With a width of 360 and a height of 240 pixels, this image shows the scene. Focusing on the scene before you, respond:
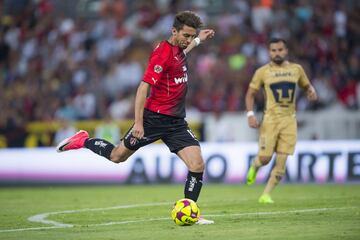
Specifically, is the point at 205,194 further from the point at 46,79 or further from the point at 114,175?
the point at 46,79

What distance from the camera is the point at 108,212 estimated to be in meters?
13.0

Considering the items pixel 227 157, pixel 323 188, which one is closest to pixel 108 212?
pixel 323 188

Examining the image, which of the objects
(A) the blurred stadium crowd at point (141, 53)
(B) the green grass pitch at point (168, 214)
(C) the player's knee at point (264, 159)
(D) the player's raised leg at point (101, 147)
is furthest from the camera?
(A) the blurred stadium crowd at point (141, 53)

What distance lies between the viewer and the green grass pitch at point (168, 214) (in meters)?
9.97

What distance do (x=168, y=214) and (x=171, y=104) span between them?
2.03m

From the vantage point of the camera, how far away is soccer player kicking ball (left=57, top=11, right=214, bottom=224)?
10.7 metres

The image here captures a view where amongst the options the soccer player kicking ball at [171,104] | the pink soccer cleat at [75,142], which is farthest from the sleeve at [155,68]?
the pink soccer cleat at [75,142]

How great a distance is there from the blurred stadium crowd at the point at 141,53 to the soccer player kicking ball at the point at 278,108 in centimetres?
715

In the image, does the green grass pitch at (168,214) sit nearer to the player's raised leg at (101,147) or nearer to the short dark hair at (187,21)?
the player's raised leg at (101,147)

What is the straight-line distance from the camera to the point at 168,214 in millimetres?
12492

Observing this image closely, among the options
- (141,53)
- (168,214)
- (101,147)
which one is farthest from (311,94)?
(141,53)

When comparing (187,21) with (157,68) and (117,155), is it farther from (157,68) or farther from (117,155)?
(117,155)

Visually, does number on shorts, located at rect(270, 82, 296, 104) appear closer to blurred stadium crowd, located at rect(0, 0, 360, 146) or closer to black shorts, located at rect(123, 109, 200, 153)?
black shorts, located at rect(123, 109, 200, 153)

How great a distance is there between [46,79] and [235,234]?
16.5 metres
